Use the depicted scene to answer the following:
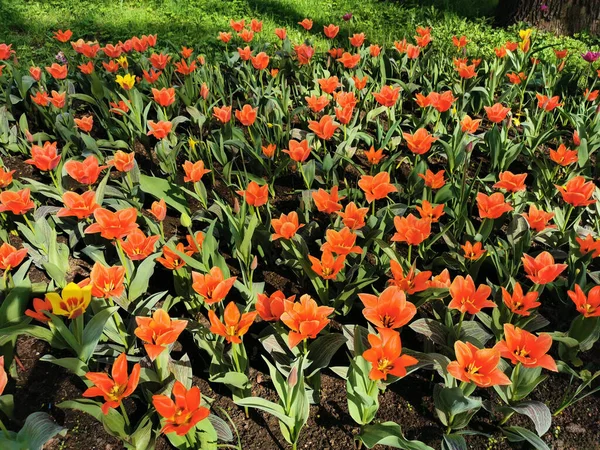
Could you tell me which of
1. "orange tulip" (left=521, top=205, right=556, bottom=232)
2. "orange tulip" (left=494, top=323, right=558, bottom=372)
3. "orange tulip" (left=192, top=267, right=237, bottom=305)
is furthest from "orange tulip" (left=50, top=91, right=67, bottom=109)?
"orange tulip" (left=494, top=323, right=558, bottom=372)

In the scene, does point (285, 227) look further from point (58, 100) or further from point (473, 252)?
point (58, 100)

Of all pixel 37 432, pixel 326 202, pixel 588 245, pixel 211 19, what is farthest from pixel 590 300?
pixel 211 19

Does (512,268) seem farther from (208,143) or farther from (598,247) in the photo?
(208,143)

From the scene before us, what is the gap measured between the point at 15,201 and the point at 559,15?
5.91 metres

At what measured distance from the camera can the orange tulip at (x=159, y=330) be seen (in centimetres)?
145

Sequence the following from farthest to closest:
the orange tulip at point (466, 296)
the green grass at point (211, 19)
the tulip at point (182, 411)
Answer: the green grass at point (211, 19)
the orange tulip at point (466, 296)
the tulip at point (182, 411)

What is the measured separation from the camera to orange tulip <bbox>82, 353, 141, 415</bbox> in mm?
1364

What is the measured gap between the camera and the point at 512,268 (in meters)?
2.10

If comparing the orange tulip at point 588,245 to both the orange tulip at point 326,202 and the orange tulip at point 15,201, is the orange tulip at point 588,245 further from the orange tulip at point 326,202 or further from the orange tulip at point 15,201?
the orange tulip at point 15,201

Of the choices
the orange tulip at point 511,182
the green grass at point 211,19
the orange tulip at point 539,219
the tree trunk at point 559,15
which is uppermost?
the tree trunk at point 559,15

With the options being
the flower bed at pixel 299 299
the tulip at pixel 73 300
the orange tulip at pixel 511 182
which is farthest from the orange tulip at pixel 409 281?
the tulip at pixel 73 300

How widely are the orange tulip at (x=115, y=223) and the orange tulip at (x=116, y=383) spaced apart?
57 cm

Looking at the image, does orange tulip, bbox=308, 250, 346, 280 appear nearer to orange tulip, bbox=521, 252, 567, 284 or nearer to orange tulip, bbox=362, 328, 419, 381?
orange tulip, bbox=362, 328, 419, 381

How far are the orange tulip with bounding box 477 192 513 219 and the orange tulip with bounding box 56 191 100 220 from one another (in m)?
1.62
